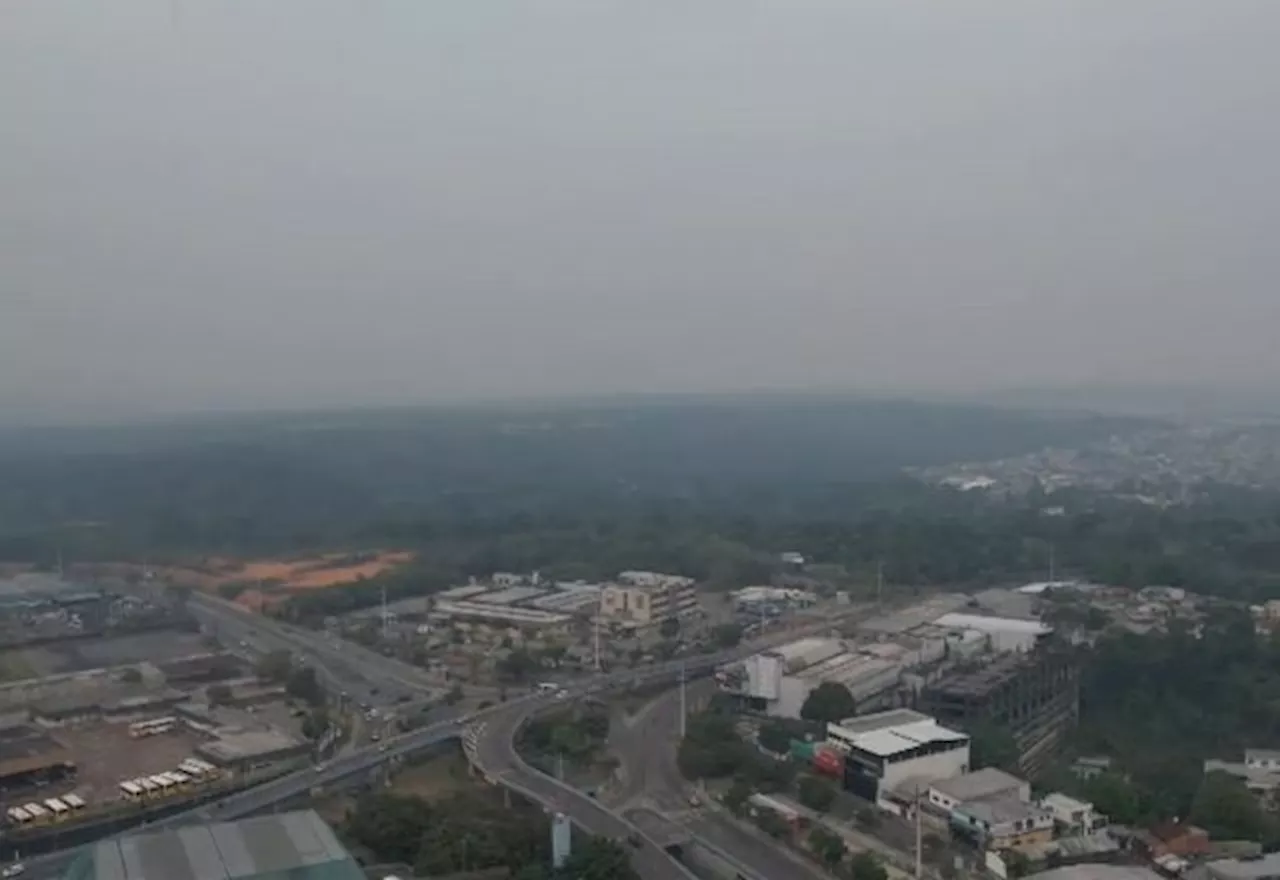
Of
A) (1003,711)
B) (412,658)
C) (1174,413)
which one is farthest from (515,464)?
(1174,413)

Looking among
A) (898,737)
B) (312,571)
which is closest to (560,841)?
(898,737)

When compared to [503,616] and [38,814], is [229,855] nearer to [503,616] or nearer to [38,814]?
[38,814]

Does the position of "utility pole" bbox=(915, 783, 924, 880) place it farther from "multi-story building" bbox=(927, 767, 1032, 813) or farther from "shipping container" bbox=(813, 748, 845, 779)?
"shipping container" bbox=(813, 748, 845, 779)

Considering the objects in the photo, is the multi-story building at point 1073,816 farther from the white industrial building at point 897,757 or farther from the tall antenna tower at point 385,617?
the tall antenna tower at point 385,617

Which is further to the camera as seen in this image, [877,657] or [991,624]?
[991,624]

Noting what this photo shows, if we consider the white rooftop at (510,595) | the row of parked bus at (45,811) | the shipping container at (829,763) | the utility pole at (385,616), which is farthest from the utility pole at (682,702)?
the row of parked bus at (45,811)

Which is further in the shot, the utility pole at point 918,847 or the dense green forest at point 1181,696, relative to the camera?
the dense green forest at point 1181,696

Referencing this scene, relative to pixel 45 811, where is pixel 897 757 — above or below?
above

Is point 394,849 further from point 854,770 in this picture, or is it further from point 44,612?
point 44,612
